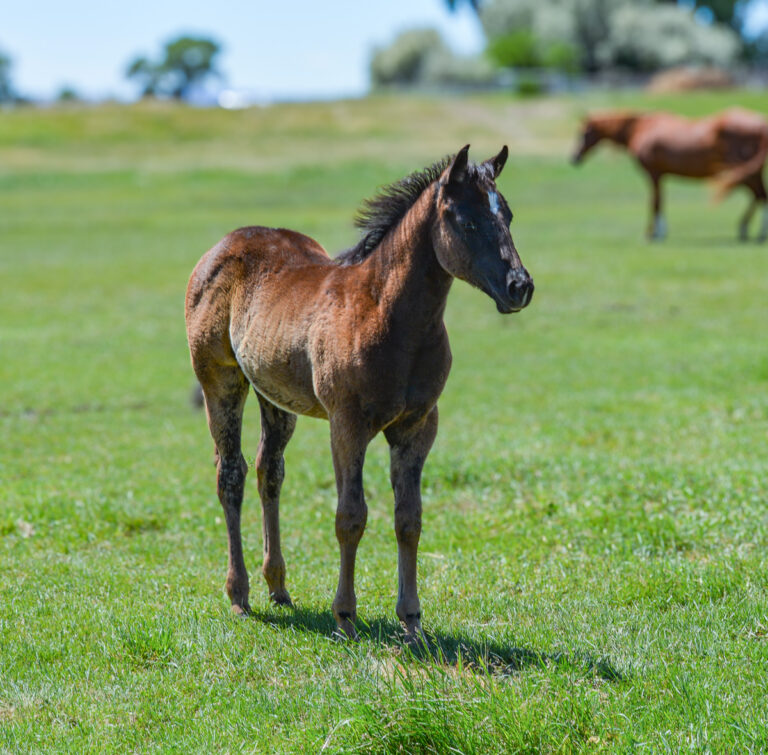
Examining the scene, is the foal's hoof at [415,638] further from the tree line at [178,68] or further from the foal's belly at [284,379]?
the tree line at [178,68]

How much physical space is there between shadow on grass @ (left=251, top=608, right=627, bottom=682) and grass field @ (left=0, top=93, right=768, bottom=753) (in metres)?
0.02

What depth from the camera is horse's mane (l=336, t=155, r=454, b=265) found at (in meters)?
5.57

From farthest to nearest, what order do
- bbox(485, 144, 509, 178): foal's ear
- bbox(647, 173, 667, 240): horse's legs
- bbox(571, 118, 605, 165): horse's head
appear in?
bbox(571, 118, 605, 165): horse's head → bbox(647, 173, 667, 240): horse's legs → bbox(485, 144, 509, 178): foal's ear

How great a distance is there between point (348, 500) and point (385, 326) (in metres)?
0.92

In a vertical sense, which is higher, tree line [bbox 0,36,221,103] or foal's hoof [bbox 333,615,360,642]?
tree line [bbox 0,36,221,103]

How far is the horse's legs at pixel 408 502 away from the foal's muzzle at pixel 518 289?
96 centimetres

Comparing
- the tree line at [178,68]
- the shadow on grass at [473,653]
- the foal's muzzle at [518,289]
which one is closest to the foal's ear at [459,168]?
the foal's muzzle at [518,289]

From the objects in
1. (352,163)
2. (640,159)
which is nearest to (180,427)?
(640,159)

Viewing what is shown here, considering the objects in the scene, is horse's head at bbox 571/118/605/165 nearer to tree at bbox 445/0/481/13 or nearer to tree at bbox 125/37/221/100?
tree at bbox 445/0/481/13

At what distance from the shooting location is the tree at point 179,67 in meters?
143

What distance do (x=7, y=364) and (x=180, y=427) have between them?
5.16m

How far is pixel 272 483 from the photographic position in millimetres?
6504

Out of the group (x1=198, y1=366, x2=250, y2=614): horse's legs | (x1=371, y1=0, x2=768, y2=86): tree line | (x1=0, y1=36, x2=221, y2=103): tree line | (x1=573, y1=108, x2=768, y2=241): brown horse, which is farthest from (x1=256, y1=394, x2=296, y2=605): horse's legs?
(x1=0, y1=36, x2=221, y2=103): tree line

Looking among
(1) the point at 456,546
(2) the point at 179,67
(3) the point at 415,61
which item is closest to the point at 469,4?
(3) the point at 415,61
